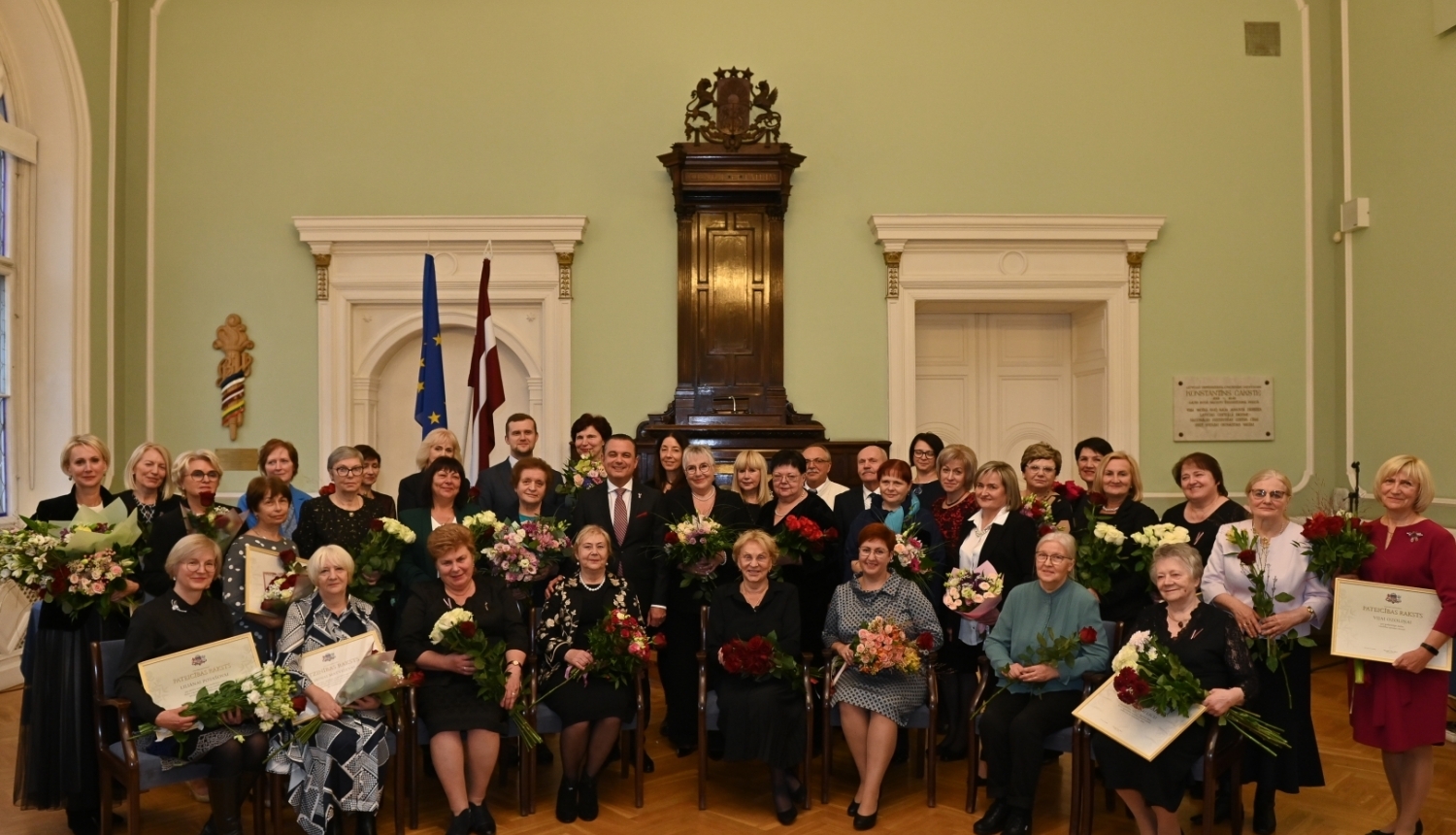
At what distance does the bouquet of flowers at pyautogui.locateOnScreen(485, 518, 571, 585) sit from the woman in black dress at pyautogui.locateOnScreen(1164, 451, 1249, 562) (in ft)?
9.17

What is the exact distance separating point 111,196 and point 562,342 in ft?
11.4

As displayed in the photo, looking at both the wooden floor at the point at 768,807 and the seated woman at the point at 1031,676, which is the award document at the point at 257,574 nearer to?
the wooden floor at the point at 768,807

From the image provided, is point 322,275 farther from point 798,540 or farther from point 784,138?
point 798,540

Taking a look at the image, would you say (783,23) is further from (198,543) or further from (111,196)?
(198,543)

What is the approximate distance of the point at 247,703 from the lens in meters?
4.03

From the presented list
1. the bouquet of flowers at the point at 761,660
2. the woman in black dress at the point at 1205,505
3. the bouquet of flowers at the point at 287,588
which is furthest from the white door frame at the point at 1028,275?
the bouquet of flowers at the point at 287,588

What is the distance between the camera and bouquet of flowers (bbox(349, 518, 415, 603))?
186 inches

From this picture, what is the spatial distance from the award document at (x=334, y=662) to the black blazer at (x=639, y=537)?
4.57 ft

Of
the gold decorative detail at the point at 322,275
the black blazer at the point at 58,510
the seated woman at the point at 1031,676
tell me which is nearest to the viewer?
the seated woman at the point at 1031,676

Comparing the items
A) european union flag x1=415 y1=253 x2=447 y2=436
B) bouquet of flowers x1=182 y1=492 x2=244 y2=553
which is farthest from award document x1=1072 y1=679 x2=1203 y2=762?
european union flag x1=415 y1=253 x2=447 y2=436

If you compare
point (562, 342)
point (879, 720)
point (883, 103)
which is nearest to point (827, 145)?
point (883, 103)

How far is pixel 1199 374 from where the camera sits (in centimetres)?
874

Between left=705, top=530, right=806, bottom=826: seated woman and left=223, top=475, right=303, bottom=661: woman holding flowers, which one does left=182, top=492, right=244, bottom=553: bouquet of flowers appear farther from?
left=705, top=530, right=806, bottom=826: seated woman

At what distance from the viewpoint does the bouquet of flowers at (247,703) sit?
3.97 meters
